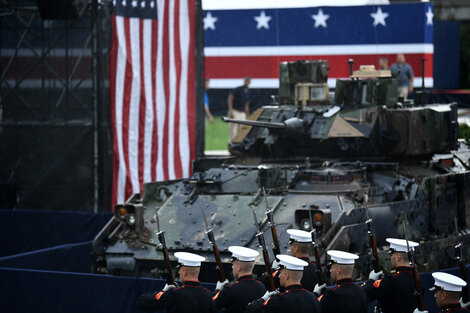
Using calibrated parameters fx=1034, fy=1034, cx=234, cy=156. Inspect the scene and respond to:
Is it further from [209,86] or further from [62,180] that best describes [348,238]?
[209,86]

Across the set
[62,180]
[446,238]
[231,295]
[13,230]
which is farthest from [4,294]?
[62,180]

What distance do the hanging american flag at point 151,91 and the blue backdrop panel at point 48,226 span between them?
4.58 feet

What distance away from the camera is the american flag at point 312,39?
21469 millimetres

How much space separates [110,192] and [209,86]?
18.1ft

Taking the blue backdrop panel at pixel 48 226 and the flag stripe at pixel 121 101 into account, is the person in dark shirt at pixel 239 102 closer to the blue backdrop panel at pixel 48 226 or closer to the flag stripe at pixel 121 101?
the flag stripe at pixel 121 101

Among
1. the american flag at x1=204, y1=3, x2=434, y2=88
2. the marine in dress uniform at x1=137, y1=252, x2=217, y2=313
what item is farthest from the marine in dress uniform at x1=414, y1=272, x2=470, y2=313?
the american flag at x1=204, y1=3, x2=434, y2=88

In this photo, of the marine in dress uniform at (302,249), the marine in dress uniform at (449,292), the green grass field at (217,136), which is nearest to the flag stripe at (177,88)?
the green grass field at (217,136)

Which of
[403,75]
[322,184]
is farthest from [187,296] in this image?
[403,75]

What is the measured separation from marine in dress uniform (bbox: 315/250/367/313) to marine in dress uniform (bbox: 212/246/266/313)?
61 centimetres

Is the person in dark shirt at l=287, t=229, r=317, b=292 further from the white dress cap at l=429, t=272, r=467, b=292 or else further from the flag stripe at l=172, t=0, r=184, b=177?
the flag stripe at l=172, t=0, r=184, b=177

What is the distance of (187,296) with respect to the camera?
8.85 m

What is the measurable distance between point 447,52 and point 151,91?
762 centimetres

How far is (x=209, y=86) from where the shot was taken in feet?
75.6

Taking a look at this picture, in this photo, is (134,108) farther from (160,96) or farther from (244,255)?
(244,255)
